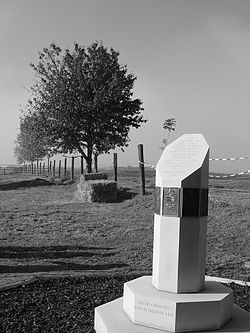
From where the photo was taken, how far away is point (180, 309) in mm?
4238

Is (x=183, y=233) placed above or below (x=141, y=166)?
below

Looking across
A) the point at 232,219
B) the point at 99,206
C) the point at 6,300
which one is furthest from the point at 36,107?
the point at 6,300

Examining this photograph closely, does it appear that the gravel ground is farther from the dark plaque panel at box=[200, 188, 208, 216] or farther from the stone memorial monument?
the dark plaque panel at box=[200, 188, 208, 216]

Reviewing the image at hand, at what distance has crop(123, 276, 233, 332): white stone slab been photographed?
167 inches

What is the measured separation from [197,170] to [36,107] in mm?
27155

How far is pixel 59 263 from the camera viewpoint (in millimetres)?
7898

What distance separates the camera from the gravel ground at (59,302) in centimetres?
462

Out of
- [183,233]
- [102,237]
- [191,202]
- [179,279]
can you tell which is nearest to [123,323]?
[179,279]

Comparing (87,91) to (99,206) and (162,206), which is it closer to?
(99,206)

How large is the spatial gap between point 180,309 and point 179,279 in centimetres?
36

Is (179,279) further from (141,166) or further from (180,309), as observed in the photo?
(141,166)

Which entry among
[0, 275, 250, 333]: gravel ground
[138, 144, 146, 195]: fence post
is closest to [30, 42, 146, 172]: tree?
[138, 144, 146, 195]: fence post

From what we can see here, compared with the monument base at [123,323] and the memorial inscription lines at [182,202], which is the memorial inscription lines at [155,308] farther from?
the memorial inscription lines at [182,202]

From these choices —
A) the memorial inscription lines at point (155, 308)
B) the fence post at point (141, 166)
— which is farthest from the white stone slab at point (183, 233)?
the fence post at point (141, 166)
